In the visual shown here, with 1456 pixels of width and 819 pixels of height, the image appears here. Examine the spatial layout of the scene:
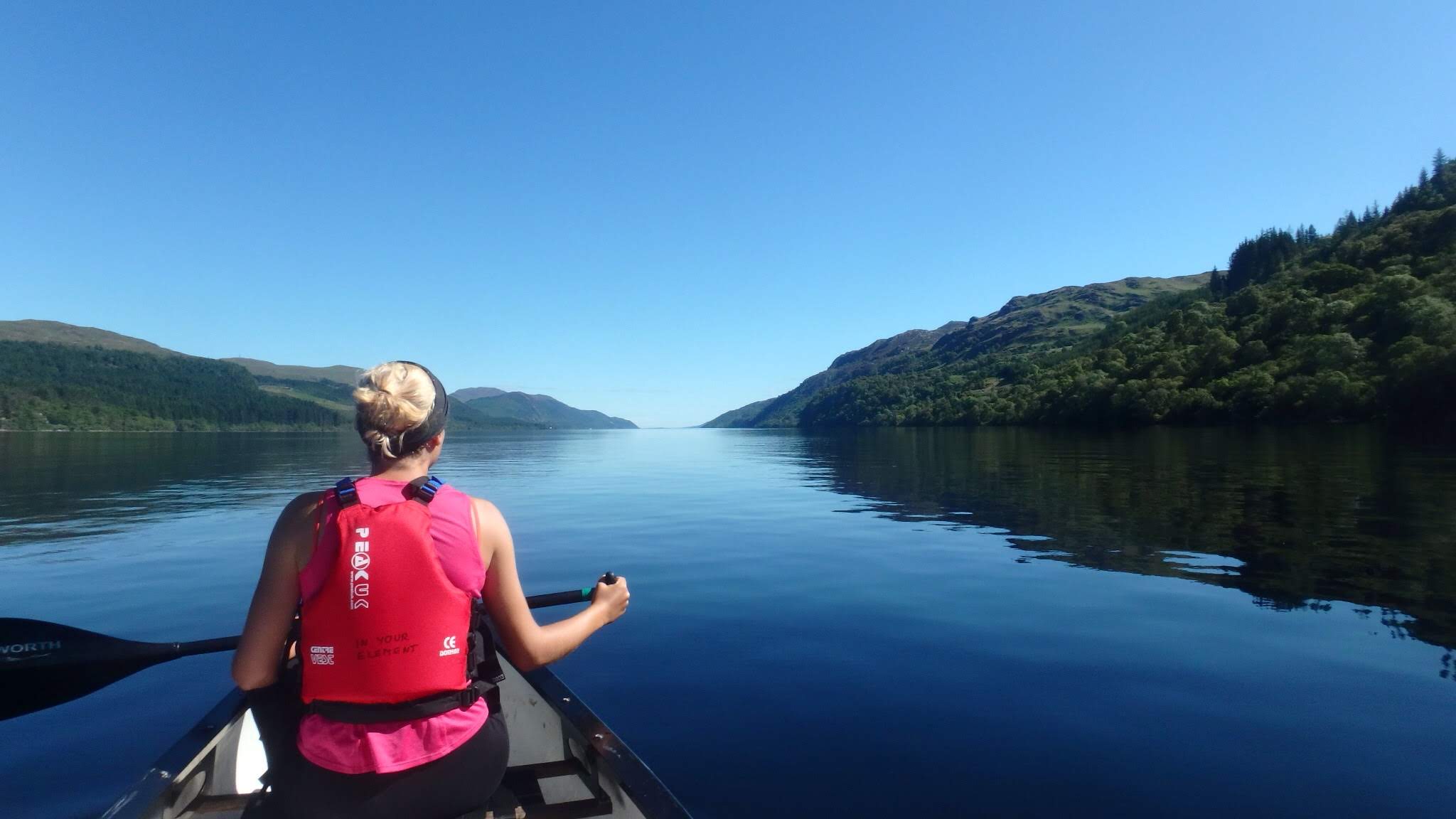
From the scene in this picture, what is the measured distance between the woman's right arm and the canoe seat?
2145mm

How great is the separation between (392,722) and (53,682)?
5120 mm

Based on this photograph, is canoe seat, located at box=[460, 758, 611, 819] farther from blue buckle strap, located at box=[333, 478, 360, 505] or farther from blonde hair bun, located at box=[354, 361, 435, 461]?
blonde hair bun, located at box=[354, 361, 435, 461]

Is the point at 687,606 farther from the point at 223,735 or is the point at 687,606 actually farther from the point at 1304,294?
the point at 1304,294

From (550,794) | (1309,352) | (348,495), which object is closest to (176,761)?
(550,794)

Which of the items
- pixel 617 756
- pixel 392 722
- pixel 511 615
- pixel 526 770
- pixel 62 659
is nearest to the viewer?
pixel 392 722

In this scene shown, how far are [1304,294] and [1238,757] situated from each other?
175831 mm

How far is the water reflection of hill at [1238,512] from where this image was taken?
15.7 meters

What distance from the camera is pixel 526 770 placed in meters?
6.53

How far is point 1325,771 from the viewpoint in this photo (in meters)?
7.50

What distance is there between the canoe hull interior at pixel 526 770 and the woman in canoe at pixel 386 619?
2.86ft

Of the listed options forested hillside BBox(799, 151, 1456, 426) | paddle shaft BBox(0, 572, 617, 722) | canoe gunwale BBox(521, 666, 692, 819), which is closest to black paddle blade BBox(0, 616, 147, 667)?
paddle shaft BBox(0, 572, 617, 722)

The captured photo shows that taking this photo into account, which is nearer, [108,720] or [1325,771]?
[1325,771]

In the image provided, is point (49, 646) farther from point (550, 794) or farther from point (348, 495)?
point (348, 495)

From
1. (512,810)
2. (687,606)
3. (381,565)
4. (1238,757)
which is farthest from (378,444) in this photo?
(687,606)
